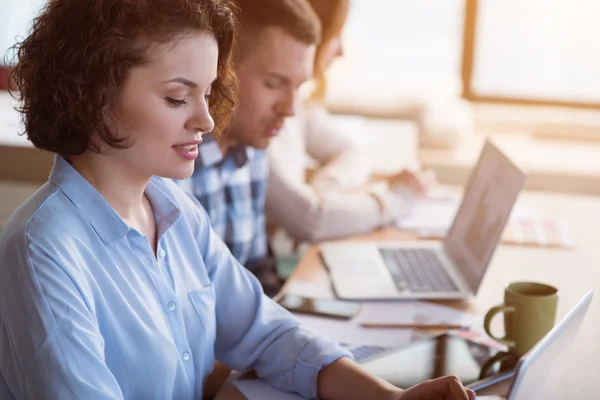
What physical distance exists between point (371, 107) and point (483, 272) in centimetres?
209

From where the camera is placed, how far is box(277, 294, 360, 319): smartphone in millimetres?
1354

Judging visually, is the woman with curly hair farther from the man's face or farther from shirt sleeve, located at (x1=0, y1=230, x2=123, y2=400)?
the man's face

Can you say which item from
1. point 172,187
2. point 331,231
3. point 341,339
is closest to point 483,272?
point 341,339

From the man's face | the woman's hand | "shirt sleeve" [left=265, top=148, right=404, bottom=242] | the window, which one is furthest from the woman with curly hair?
the window

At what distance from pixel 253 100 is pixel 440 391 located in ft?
2.54

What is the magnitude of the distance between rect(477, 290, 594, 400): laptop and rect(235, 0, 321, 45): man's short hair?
82cm

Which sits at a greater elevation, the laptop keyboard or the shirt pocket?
the shirt pocket

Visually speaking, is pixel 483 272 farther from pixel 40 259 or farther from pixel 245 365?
pixel 40 259

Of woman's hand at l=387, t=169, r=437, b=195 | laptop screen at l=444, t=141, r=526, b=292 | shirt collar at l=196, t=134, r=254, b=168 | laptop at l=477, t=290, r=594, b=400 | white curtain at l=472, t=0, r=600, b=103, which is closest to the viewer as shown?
laptop at l=477, t=290, r=594, b=400

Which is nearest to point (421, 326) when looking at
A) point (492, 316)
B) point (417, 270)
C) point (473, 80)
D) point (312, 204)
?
point (492, 316)

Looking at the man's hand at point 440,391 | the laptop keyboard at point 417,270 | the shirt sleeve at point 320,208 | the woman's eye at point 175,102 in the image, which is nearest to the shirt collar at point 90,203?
the woman's eye at point 175,102

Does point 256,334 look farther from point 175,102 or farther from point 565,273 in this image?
point 565,273

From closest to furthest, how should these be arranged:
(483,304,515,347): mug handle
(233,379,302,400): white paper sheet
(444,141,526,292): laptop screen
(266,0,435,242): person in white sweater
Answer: (233,379,302,400): white paper sheet
(483,304,515,347): mug handle
(444,141,526,292): laptop screen
(266,0,435,242): person in white sweater

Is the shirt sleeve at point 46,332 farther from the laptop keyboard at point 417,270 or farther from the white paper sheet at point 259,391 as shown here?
the laptop keyboard at point 417,270
